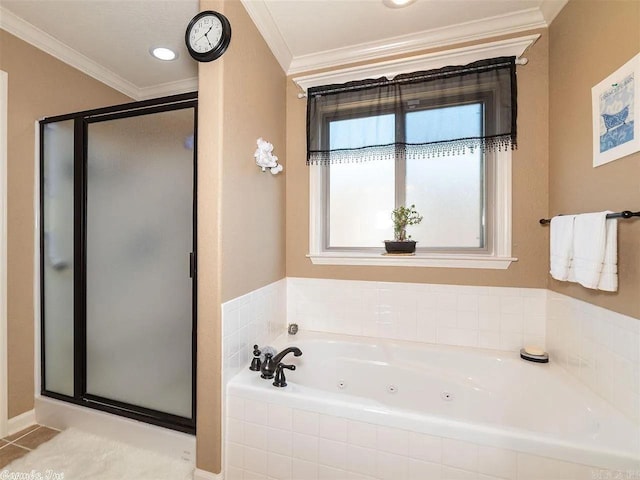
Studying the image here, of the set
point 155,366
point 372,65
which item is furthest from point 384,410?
point 372,65

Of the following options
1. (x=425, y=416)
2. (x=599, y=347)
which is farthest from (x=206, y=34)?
(x=599, y=347)

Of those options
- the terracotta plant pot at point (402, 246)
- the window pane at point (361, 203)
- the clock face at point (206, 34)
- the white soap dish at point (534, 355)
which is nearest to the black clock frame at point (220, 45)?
the clock face at point (206, 34)

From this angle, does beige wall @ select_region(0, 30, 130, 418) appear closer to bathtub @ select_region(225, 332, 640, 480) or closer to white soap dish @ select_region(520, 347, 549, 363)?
bathtub @ select_region(225, 332, 640, 480)

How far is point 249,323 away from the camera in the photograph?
1.69 m

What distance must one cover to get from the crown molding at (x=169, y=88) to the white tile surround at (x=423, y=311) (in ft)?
6.59

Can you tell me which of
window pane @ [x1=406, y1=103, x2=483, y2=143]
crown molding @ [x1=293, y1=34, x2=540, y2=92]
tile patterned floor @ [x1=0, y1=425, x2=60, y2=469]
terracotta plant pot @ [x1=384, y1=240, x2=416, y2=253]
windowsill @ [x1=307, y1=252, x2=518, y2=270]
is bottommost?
tile patterned floor @ [x1=0, y1=425, x2=60, y2=469]

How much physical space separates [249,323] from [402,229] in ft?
3.99

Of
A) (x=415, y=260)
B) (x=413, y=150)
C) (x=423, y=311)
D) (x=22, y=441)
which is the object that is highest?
(x=413, y=150)

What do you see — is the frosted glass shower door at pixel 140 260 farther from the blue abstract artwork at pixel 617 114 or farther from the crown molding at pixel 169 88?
the blue abstract artwork at pixel 617 114

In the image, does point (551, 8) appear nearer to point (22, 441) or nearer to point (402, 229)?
point (402, 229)

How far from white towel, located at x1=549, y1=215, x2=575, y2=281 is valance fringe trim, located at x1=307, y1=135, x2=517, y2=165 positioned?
2.05 feet

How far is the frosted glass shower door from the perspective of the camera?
5.30 feet

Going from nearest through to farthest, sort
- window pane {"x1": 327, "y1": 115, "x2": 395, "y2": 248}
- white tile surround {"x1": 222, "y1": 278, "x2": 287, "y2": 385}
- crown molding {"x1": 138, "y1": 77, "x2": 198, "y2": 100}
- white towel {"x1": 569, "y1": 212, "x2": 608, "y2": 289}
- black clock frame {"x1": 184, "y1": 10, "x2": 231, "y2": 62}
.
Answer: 1. white towel {"x1": 569, "y1": 212, "x2": 608, "y2": 289}
2. black clock frame {"x1": 184, "y1": 10, "x2": 231, "y2": 62}
3. white tile surround {"x1": 222, "y1": 278, "x2": 287, "y2": 385}
4. window pane {"x1": 327, "y1": 115, "x2": 395, "y2": 248}
5. crown molding {"x1": 138, "y1": 77, "x2": 198, "y2": 100}

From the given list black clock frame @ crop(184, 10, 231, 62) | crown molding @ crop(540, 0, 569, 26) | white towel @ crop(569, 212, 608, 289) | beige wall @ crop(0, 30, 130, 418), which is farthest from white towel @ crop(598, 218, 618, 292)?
beige wall @ crop(0, 30, 130, 418)
